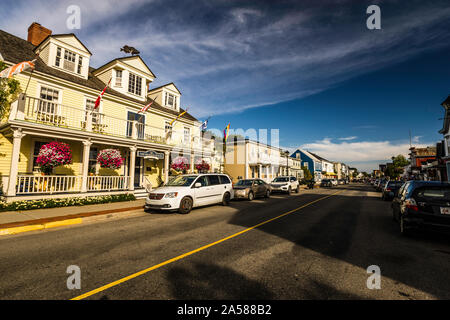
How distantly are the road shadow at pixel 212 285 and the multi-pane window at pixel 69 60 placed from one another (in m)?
16.6

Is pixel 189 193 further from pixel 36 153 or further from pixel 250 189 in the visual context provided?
pixel 36 153

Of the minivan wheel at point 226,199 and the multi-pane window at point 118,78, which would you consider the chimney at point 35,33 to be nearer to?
the multi-pane window at point 118,78

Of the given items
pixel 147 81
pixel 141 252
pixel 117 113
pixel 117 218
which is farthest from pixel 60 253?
pixel 147 81

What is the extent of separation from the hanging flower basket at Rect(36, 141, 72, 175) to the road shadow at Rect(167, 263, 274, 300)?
33.0 ft

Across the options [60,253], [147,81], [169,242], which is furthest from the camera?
[147,81]

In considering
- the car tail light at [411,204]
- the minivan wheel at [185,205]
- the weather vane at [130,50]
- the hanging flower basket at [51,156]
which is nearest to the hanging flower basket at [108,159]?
the hanging flower basket at [51,156]

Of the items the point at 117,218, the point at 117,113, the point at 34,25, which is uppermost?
the point at 34,25

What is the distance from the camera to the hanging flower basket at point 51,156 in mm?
10180

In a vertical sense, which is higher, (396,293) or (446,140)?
(446,140)

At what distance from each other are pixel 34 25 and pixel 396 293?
936 inches

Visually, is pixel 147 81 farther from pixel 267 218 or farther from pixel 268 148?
pixel 268 148

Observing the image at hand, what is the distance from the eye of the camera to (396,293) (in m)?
3.07

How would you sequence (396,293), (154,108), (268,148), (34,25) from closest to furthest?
(396,293)
(34,25)
(154,108)
(268,148)
